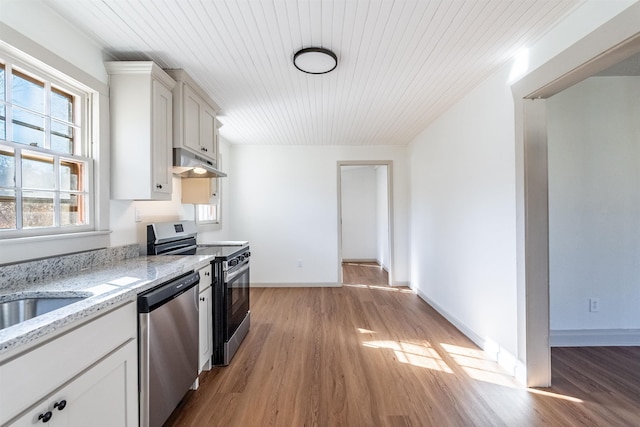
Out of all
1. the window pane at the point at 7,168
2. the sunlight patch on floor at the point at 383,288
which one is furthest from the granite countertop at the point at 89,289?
the sunlight patch on floor at the point at 383,288

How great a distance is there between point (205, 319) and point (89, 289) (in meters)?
1.00

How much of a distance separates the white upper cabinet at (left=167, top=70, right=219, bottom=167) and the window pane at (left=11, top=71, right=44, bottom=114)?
2.65 ft

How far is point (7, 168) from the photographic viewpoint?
53.7 inches

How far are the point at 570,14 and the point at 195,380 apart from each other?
134 inches

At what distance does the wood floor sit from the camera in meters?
1.66

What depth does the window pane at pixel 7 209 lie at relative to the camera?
4.40 ft

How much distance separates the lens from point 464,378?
2041 millimetres

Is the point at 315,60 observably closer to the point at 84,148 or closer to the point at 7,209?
the point at 84,148

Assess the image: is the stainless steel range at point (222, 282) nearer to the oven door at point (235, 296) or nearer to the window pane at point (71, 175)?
the oven door at point (235, 296)

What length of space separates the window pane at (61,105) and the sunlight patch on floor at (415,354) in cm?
296

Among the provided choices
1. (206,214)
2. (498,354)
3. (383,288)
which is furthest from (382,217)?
(498,354)

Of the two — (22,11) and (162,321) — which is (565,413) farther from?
(22,11)

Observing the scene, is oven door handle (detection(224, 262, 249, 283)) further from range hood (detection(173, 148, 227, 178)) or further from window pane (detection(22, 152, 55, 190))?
window pane (detection(22, 152, 55, 190))

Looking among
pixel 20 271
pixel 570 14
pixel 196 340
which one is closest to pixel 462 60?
pixel 570 14
